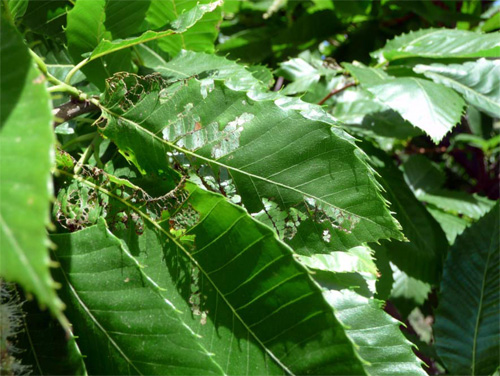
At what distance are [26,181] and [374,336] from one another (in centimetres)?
49

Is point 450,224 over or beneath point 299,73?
beneath

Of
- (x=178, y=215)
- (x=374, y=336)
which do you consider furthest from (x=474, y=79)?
(x=178, y=215)

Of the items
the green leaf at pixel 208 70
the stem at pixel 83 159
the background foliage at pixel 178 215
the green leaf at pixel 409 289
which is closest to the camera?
the background foliage at pixel 178 215

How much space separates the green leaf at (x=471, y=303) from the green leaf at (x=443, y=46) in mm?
341

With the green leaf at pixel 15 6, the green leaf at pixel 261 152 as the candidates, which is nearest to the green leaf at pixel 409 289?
the green leaf at pixel 261 152

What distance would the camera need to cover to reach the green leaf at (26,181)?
Result: 0.30 m

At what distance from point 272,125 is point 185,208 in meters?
0.14

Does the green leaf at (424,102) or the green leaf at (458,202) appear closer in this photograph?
the green leaf at (424,102)

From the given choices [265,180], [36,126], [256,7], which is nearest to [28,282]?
→ [36,126]

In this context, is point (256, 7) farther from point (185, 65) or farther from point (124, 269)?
point (124, 269)

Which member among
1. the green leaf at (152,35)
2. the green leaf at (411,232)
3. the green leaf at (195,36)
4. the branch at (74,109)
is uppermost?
the green leaf at (152,35)

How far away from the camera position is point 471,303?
1.02 metres

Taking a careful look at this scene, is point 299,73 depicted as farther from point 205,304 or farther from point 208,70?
point 205,304

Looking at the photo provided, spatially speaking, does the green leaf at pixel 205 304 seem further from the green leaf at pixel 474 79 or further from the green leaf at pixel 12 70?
the green leaf at pixel 474 79
